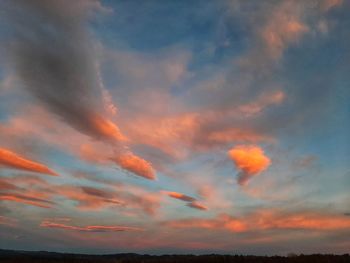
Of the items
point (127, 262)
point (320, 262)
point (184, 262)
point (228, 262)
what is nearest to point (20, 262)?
point (127, 262)

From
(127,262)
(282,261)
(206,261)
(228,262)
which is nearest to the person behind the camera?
(282,261)

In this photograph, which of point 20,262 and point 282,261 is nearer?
point 282,261

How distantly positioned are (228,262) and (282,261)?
25.7 ft

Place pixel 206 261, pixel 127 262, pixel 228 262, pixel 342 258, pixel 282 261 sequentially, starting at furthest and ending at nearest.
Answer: pixel 127 262
pixel 206 261
pixel 228 262
pixel 282 261
pixel 342 258

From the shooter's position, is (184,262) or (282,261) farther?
(184,262)

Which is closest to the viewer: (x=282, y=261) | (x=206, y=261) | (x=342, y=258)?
(x=342, y=258)

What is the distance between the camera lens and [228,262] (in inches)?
2024

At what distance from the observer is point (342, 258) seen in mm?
41750

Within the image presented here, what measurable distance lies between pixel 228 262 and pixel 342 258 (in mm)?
15454

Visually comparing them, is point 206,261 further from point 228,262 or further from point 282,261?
point 282,261

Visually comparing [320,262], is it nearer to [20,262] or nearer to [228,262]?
[228,262]

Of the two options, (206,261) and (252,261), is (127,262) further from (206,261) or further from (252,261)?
(252,261)

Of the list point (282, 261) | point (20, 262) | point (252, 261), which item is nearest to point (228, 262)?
point (252, 261)

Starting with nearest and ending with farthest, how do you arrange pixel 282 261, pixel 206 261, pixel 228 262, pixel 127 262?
pixel 282 261 < pixel 228 262 < pixel 206 261 < pixel 127 262
